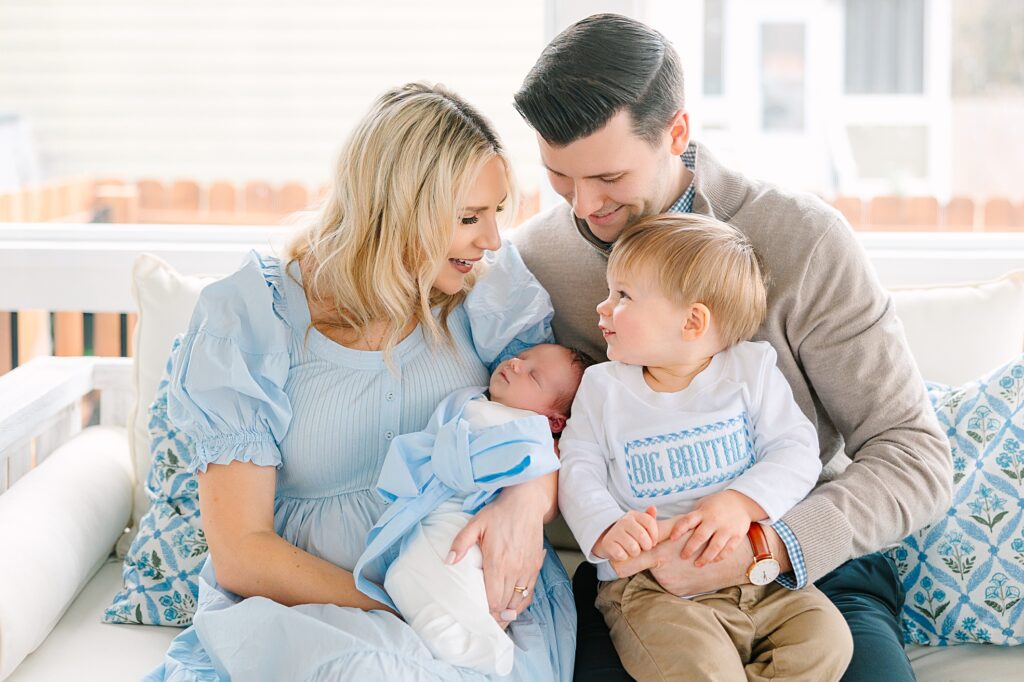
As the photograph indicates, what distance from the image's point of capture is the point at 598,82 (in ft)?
5.27

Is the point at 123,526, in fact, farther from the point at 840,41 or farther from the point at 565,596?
the point at 840,41

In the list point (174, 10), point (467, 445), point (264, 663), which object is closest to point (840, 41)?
point (174, 10)

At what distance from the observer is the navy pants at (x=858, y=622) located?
1527 millimetres

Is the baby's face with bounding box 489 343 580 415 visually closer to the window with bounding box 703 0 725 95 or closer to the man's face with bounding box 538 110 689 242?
the man's face with bounding box 538 110 689 242

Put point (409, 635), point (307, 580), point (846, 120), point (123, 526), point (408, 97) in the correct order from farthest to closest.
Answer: point (846, 120)
point (123, 526)
point (408, 97)
point (307, 580)
point (409, 635)

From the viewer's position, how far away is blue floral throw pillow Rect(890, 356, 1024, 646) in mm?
1708

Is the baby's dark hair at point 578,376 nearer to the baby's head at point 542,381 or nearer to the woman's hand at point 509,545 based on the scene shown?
the baby's head at point 542,381

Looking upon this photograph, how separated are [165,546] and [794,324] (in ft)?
4.04

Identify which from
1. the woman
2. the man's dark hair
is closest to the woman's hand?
the woman

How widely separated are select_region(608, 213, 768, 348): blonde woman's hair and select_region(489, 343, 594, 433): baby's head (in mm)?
209

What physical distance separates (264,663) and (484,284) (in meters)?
0.75

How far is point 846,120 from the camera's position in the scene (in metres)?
4.64

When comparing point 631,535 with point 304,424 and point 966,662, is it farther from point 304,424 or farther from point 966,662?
point 966,662

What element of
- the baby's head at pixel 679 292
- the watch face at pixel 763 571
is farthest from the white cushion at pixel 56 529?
the watch face at pixel 763 571
